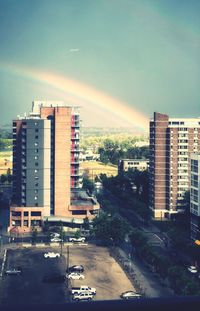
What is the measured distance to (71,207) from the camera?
20.6ft

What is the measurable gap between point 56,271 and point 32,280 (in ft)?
1.25

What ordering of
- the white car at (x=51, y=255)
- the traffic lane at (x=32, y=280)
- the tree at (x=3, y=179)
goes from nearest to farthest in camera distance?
the traffic lane at (x=32, y=280), the white car at (x=51, y=255), the tree at (x=3, y=179)

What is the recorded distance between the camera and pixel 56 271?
4078mm

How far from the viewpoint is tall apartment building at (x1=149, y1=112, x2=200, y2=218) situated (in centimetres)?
685

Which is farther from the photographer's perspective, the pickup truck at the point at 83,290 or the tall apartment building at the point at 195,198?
the tall apartment building at the point at 195,198

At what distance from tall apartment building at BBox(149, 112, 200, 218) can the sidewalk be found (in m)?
2.19

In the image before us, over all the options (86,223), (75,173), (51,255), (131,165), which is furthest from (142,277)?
(131,165)

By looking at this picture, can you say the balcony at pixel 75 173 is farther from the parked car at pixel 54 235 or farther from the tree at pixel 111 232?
the tree at pixel 111 232

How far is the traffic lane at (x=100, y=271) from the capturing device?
139 inches

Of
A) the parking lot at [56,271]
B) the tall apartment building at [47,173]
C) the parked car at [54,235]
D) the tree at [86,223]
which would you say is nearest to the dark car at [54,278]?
the parking lot at [56,271]

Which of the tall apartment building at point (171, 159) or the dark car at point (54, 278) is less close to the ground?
the tall apartment building at point (171, 159)

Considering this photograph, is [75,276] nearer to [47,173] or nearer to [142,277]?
[142,277]

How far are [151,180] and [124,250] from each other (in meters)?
2.23

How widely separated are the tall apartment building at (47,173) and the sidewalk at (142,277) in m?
1.64
